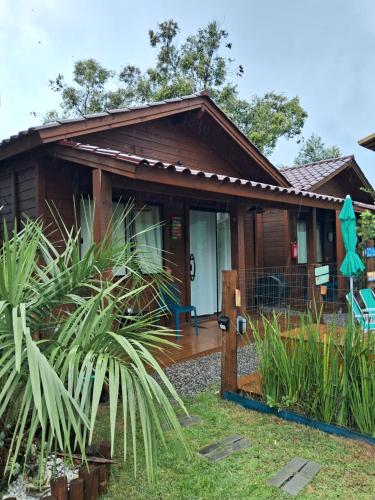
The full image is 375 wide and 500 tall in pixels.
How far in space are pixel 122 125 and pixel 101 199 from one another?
6.89 feet

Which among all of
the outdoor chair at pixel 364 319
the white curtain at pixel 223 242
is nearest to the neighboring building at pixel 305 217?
the white curtain at pixel 223 242

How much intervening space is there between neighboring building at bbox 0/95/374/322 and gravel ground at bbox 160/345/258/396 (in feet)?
4.05

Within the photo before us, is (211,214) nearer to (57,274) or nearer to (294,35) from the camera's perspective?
(57,274)

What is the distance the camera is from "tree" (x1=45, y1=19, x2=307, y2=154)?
65.4 feet

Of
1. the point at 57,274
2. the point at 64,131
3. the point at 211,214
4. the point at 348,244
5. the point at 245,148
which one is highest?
the point at 245,148

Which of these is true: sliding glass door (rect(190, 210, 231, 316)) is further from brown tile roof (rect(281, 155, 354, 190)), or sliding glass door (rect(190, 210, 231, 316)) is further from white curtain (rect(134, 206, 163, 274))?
brown tile roof (rect(281, 155, 354, 190))

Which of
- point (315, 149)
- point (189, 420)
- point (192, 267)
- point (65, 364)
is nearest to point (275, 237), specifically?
point (192, 267)

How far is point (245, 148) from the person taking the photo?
7.53 m

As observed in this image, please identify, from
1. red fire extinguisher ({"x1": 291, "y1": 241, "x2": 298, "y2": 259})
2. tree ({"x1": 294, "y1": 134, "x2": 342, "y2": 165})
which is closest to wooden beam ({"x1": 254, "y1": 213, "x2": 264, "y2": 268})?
red fire extinguisher ({"x1": 291, "y1": 241, "x2": 298, "y2": 259})

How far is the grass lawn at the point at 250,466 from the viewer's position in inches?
89.4

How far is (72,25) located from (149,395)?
18830mm

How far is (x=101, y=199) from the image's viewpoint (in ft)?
13.2

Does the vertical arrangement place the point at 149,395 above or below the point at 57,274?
below

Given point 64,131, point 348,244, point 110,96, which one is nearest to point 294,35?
point 110,96
